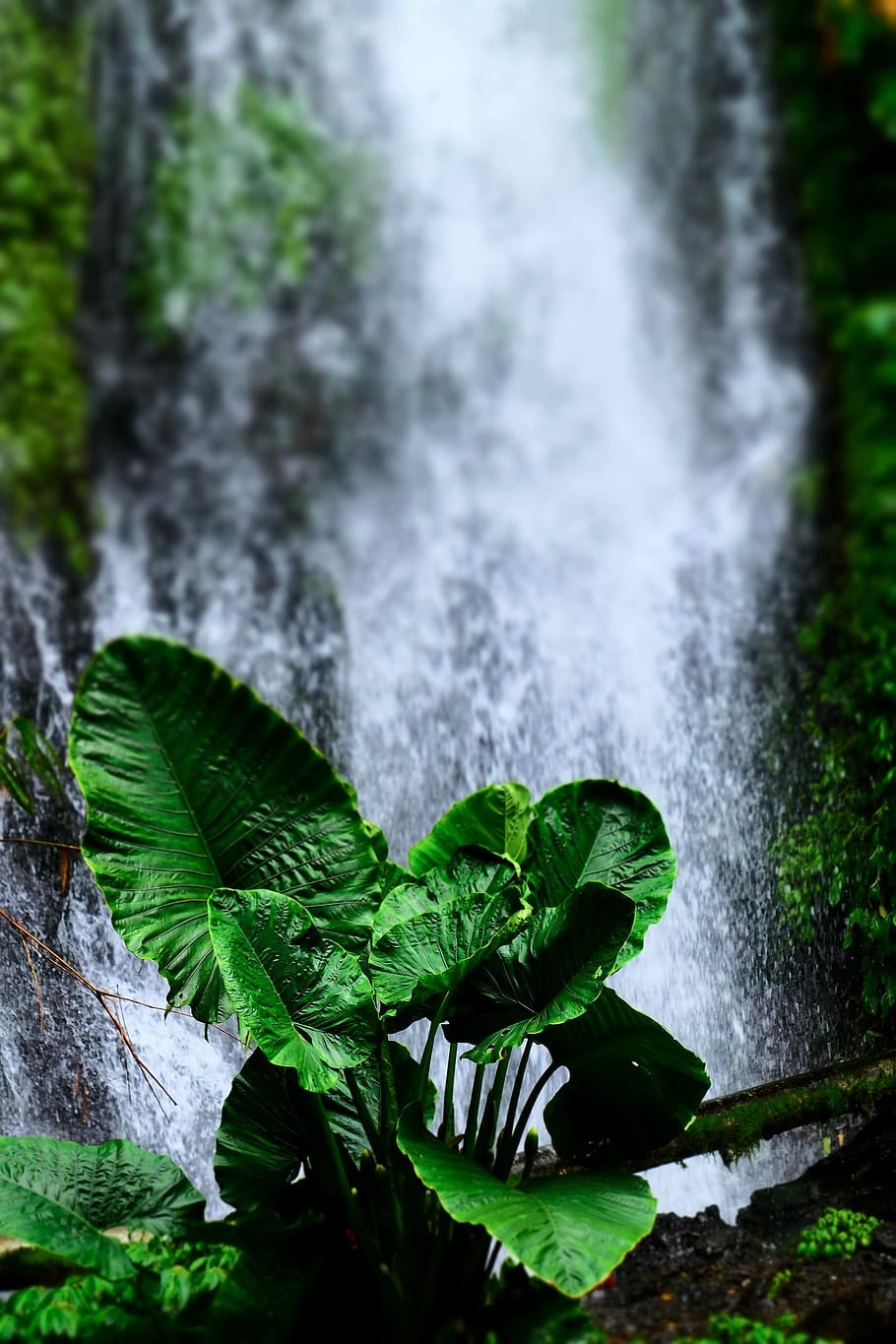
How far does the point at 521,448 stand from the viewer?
112 inches

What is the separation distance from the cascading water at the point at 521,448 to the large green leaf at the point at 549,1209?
1303 millimetres

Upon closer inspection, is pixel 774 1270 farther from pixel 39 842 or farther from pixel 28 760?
pixel 28 760

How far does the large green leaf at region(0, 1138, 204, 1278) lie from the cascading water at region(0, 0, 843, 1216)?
3.94 ft

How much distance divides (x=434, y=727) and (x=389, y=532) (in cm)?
55

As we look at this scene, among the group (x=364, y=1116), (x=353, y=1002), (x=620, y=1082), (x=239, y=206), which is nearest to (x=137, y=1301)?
(x=364, y=1116)

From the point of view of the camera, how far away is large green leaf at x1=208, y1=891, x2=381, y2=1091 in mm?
1363

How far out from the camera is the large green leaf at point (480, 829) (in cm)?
180

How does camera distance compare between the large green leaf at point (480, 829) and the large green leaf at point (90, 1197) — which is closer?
the large green leaf at point (90, 1197)

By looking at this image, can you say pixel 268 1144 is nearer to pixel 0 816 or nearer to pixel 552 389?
pixel 0 816

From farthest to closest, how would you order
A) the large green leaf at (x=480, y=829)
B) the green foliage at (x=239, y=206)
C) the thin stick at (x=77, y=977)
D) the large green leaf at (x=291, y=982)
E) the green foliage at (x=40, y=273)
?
the green foliage at (x=239, y=206)
the green foliage at (x=40, y=273)
the thin stick at (x=77, y=977)
the large green leaf at (x=480, y=829)
the large green leaf at (x=291, y=982)

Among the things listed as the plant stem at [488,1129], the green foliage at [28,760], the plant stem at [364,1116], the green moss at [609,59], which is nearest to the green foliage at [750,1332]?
the plant stem at [488,1129]

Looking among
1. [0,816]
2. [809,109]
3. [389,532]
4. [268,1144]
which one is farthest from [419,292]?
[268,1144]

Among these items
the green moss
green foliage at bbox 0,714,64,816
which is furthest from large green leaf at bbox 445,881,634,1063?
the green moss

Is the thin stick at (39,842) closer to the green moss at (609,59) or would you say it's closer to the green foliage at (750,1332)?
the green foliage at (750,1332)
